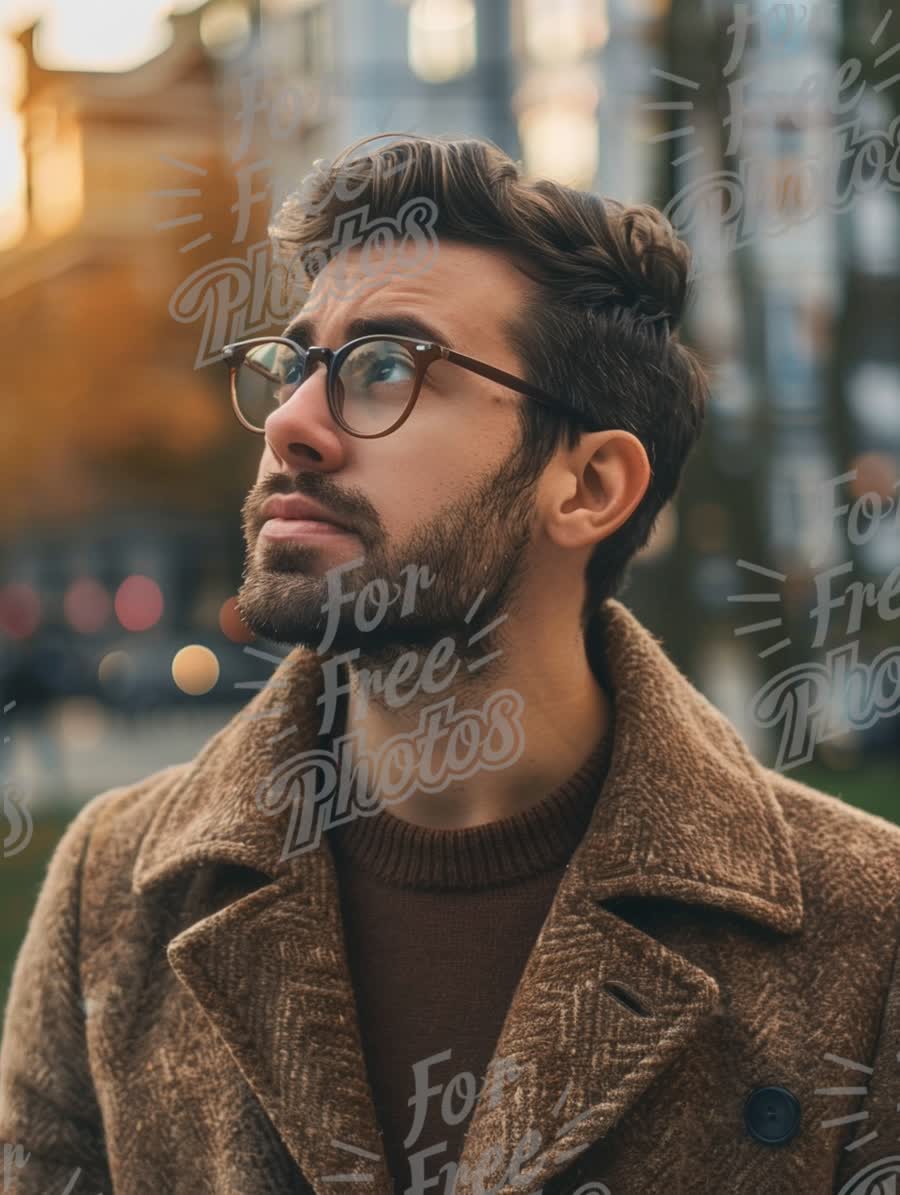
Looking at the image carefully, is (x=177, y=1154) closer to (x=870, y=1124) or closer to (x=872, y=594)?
(x=870, y=1124)

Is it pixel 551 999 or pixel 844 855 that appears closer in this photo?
pixel 551 999

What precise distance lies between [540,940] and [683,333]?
5866 mm

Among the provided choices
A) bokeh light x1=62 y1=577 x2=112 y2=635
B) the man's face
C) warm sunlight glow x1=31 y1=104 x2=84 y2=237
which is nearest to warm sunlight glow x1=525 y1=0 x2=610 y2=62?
bokeh light x1=62 y1=577 x2=112 y2=635

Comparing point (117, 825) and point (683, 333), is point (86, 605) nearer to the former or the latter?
point (683, 333)

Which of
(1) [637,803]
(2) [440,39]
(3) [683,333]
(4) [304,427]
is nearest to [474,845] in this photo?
(1) [637,803]

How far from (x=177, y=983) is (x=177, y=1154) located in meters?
0.25

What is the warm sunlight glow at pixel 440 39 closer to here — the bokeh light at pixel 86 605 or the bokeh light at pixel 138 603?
the bokeh light at pixel 138 603

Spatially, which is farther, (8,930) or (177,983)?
(8,930)

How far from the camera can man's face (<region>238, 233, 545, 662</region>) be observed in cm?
231

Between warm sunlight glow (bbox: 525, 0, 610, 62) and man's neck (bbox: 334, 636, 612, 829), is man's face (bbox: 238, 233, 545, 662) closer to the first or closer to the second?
man's neck (bbox: 334, 636, 612, 829)

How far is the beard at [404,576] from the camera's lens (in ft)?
7.52

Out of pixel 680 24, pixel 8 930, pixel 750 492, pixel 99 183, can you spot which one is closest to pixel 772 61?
pixel 680 24

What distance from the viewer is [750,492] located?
33.0 feet

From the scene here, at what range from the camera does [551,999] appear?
2293 mm
